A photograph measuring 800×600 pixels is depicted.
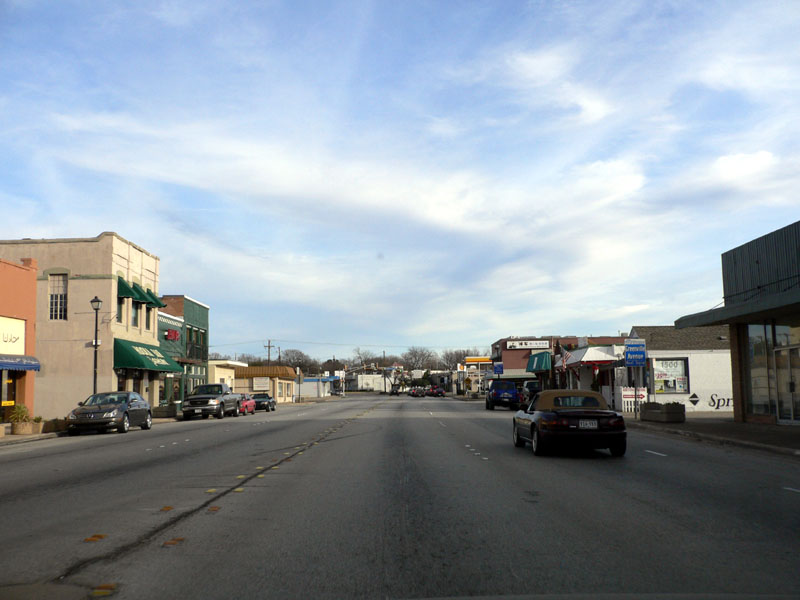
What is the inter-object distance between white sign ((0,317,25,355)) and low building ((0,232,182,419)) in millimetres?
7845

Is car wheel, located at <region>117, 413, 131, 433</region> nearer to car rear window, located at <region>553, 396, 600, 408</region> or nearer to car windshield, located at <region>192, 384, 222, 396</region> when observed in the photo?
car windshield, located at <region>192, 384, 222, 396</region>

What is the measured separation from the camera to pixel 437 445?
18969mm

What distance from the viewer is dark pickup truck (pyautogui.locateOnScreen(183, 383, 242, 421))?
130 ft

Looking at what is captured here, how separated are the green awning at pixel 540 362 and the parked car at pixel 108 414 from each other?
36.1 metres

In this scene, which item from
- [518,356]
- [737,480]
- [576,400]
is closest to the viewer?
[737,480]

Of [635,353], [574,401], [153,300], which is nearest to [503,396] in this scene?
[635,353]

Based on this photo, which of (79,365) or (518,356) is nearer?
(79,365)

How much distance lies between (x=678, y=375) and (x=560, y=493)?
1199 inches

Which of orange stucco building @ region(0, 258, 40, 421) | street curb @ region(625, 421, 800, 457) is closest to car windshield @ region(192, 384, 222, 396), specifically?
orange stucco building @ region(0, 258, 40, 421)

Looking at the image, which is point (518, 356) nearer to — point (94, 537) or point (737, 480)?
point (737, 480)

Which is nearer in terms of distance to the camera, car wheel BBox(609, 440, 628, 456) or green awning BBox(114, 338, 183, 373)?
car wheel BBox(609, 440, 628, 456)

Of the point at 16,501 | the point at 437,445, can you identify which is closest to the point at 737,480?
the point at 437,445

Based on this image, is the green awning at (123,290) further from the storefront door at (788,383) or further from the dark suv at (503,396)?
the storefront door at (788,383)

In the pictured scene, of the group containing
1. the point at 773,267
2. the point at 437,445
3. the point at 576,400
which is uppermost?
the point at 773,267
